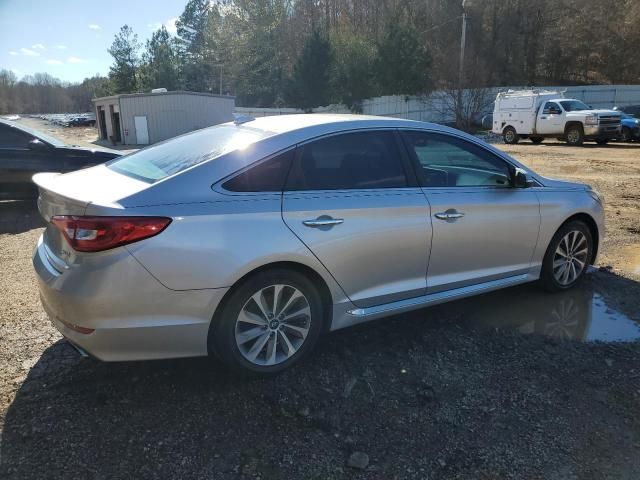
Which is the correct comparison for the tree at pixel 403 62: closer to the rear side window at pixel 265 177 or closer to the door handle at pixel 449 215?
the door handle at pixel 449 215

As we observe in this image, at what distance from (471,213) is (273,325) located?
69.5 inches

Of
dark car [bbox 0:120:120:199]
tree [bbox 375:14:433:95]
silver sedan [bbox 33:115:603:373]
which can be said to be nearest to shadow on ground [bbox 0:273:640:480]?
silver sedan [bbox 33:115:603:373]

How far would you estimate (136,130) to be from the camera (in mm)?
33750

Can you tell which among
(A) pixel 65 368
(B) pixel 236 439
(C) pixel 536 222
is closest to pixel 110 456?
(B) pixel 236 439

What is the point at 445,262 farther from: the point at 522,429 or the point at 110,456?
the point at 110,456

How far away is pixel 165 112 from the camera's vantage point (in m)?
33.4

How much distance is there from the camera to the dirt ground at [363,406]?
251cm

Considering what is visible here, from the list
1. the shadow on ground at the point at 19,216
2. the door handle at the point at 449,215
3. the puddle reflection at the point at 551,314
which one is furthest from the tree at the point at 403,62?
the door handle at the point at 449,215

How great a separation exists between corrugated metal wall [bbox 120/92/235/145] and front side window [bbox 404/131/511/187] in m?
31.1

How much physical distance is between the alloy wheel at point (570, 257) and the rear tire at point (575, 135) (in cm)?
2004

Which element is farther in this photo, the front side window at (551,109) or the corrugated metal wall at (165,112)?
the corrugated metal wall at (165,112)

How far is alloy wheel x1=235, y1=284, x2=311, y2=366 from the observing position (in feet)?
10.1

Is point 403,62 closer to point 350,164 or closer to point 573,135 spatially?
point 573,135

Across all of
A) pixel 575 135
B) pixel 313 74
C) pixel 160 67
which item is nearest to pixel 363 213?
pixel 575 135
